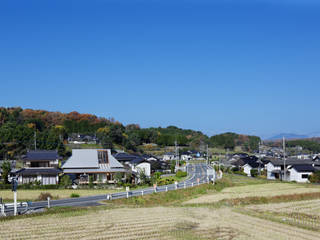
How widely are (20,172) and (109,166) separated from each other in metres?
11.3

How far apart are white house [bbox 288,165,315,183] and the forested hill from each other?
150ft

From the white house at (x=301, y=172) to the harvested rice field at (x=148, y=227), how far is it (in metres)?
35.0

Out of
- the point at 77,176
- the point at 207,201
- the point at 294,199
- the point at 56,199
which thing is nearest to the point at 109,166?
the point at 77,176

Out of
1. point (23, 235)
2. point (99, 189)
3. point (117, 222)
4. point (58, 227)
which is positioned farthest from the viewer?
point (99, 189)

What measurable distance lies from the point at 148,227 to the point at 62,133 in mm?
82889

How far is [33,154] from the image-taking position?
49156mm

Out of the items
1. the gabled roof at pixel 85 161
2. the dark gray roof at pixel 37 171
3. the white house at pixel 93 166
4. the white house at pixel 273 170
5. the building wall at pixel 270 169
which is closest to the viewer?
the dark gray roof at pixel 37 171

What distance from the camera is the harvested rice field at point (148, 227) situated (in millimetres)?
17922

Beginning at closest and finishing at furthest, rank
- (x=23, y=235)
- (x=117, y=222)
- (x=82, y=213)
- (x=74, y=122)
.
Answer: (x=23, y=235)
(x=117, y=222)
(x=82, y=213)
(x=74, y=122)

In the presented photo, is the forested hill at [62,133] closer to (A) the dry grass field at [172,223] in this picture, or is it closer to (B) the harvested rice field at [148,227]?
(A) the dry grass field at [172,223]

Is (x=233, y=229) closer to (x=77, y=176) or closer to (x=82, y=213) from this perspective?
(x=82, y=213)

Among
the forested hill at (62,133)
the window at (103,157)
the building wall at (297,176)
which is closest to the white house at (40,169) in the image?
the window at (103,157)

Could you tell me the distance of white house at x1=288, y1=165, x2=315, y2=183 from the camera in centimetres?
5497

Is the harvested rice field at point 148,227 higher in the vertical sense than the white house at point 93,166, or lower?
lower
